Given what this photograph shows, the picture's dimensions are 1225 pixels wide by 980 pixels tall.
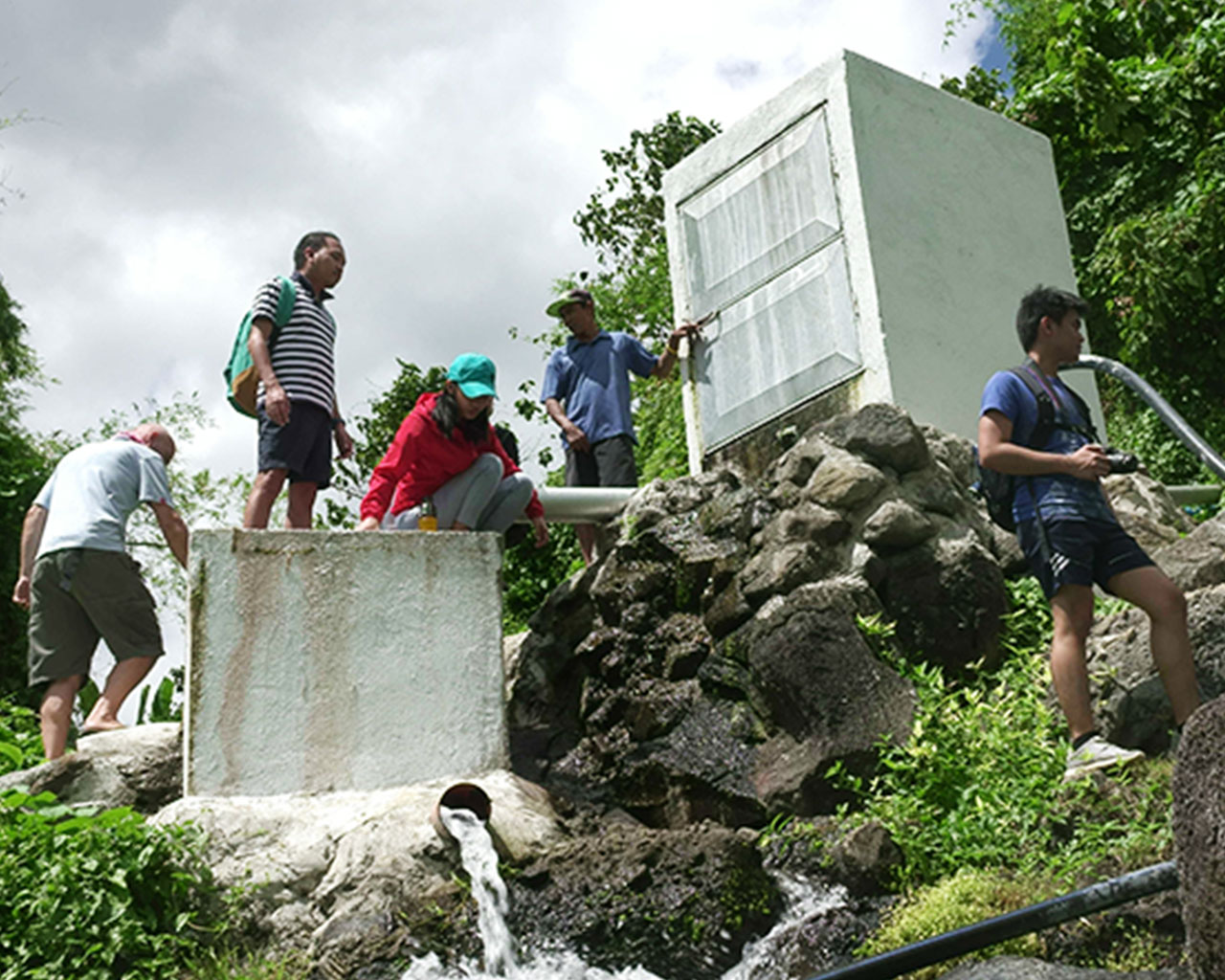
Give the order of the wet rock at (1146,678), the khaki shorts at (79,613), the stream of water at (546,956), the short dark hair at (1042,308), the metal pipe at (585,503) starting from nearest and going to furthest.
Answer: the stream of water at (546,956) < the wet rock at (1146,678) < the short dark hair at (1042,308) < the khaki shorts at (79,613) < the metal pipe at (585,503)

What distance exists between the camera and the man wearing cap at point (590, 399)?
9164mm

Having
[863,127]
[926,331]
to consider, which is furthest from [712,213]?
[926,331]

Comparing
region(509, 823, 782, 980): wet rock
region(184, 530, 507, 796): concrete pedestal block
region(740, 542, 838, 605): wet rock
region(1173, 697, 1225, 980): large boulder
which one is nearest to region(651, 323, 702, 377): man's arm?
region(740, 542, 838, 605): wet rock

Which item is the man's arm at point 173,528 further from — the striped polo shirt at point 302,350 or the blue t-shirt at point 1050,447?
the blue t-shirt at point 1050,447

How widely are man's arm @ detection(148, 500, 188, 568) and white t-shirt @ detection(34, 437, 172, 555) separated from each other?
0.04m

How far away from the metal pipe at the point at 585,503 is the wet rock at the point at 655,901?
300cm

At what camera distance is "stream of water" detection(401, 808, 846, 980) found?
5.36m

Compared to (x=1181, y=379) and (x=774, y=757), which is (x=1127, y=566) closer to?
(x=774, y=757)

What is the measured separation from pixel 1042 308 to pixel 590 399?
3.66m

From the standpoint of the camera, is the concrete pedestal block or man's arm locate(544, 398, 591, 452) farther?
man's arm locate(544, 398, 591, 452)

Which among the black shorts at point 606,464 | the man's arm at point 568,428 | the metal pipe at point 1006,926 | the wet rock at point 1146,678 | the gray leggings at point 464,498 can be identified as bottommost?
the metal pipe at point 1006,926

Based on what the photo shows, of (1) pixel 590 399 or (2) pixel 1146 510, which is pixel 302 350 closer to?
(1) pixel 590 399

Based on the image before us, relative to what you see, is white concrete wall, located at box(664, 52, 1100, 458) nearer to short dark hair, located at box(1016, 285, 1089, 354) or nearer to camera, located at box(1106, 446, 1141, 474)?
short dark hair, located at box(1016, 285, 1089, 354)

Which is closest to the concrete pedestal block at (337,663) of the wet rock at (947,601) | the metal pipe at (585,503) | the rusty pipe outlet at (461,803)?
the rusty pipe outlet at (461,803)
